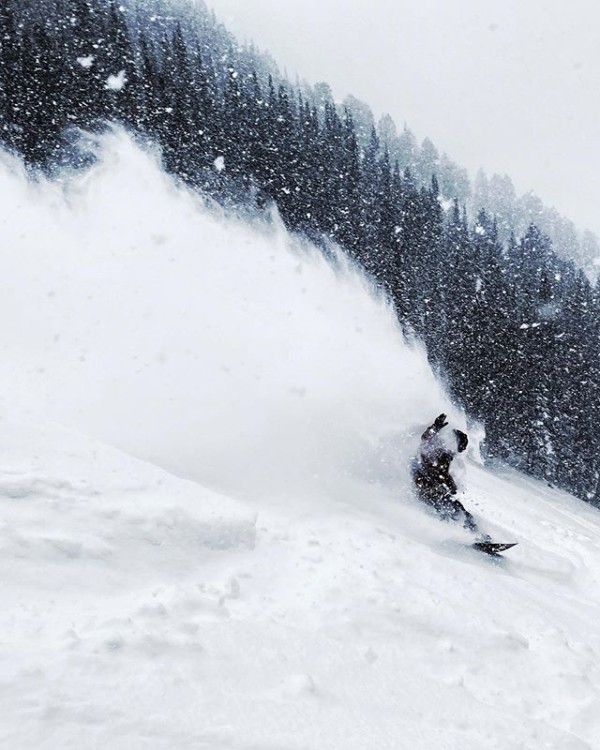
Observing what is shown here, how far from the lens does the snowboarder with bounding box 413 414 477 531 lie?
29.0 ft

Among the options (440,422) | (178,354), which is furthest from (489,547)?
(178,354)

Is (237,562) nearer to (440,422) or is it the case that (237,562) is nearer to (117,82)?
(440,422)

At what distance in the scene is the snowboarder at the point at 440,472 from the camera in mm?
8836

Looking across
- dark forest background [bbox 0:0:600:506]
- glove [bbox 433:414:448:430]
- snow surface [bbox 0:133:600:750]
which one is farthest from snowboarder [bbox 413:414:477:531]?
dark forest background [bbox 0:0:600:506]

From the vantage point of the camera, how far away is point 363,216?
36562 millimetres

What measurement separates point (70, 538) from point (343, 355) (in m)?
9.31

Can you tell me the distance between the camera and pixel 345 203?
115ft

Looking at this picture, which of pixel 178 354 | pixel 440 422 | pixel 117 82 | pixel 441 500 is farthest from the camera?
pixel 117 82

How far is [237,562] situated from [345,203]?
32193mm

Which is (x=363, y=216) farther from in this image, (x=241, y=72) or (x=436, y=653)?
(x=436, y=653)

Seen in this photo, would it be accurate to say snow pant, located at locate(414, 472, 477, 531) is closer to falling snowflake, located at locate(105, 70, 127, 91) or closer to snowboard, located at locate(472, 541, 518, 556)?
snowboard, located at locate(472, 541, 518, 556)

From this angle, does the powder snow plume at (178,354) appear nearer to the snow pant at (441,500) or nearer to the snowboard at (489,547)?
the snow pant at (441,500)

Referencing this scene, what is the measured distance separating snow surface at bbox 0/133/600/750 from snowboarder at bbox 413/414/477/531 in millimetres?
300

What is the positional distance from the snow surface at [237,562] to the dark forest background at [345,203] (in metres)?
13.4
